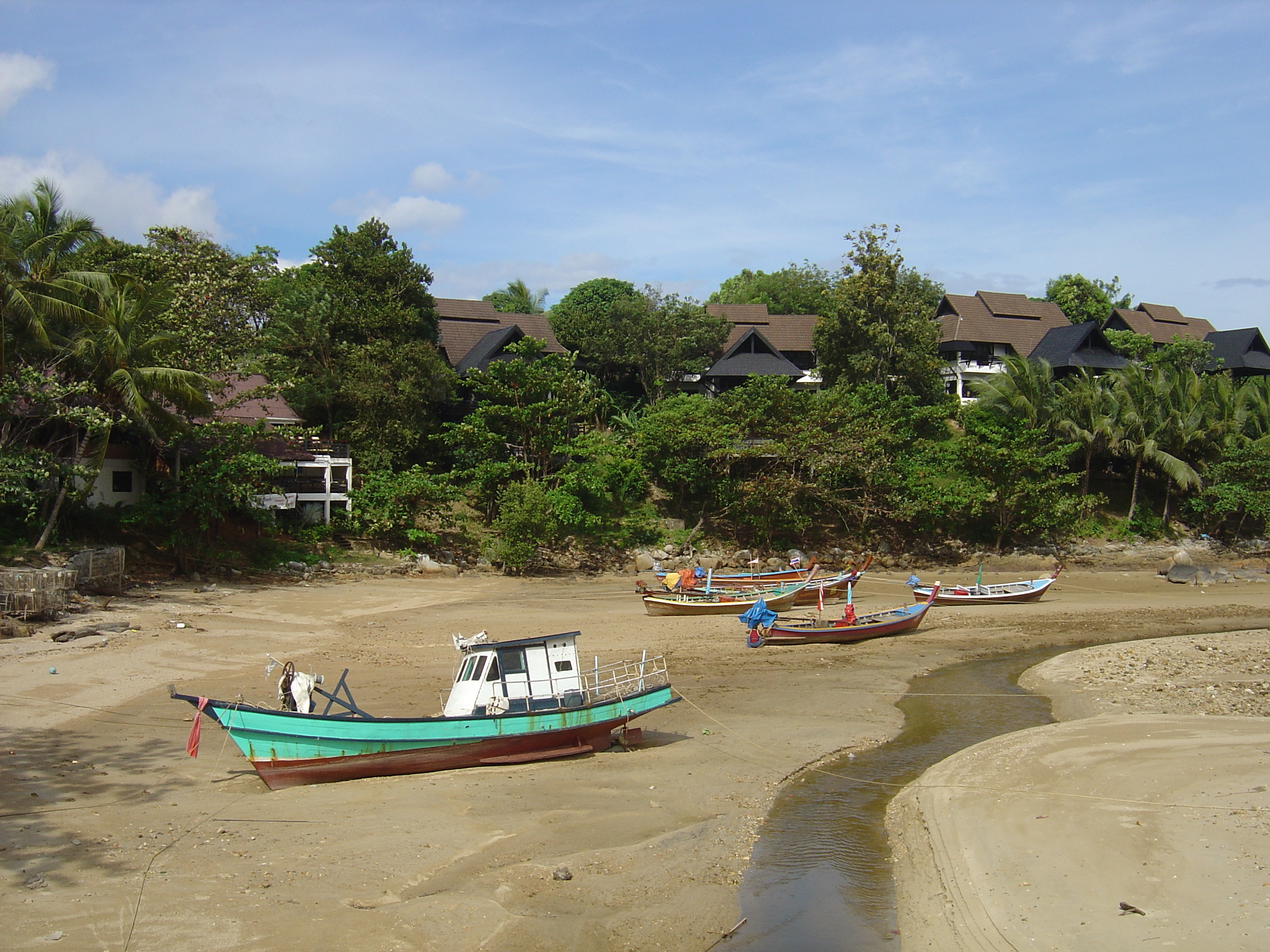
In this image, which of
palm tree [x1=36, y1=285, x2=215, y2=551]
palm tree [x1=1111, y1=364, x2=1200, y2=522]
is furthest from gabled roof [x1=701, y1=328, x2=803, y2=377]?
palm tree [x1=36, y1=285, x2=215, y2=551]

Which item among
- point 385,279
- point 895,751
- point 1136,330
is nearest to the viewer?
point 895,751

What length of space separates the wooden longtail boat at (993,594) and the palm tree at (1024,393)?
44.2 feet

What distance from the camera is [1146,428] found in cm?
4678

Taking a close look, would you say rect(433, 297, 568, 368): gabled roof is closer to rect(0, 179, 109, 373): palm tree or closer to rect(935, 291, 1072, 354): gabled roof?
rect(0, 179, 109, 373): palm tree

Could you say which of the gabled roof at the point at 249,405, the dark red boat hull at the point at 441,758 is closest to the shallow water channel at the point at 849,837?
the dark red boat hull at the point at 441,758

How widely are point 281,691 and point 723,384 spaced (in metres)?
44.1

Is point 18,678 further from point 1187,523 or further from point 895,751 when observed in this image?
point 1187,523

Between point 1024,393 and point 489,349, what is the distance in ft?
92.1

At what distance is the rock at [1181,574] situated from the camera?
40134 millimetres

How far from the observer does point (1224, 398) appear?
4775cm

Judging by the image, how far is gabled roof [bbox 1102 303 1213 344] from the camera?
61562mm

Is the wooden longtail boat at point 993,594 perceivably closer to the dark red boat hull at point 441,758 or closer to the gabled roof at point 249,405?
the dark red boat hull at point 441,758

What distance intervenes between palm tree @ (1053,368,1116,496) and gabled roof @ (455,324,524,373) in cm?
2881

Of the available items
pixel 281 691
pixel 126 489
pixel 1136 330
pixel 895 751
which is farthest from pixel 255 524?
pixel 1136 330
